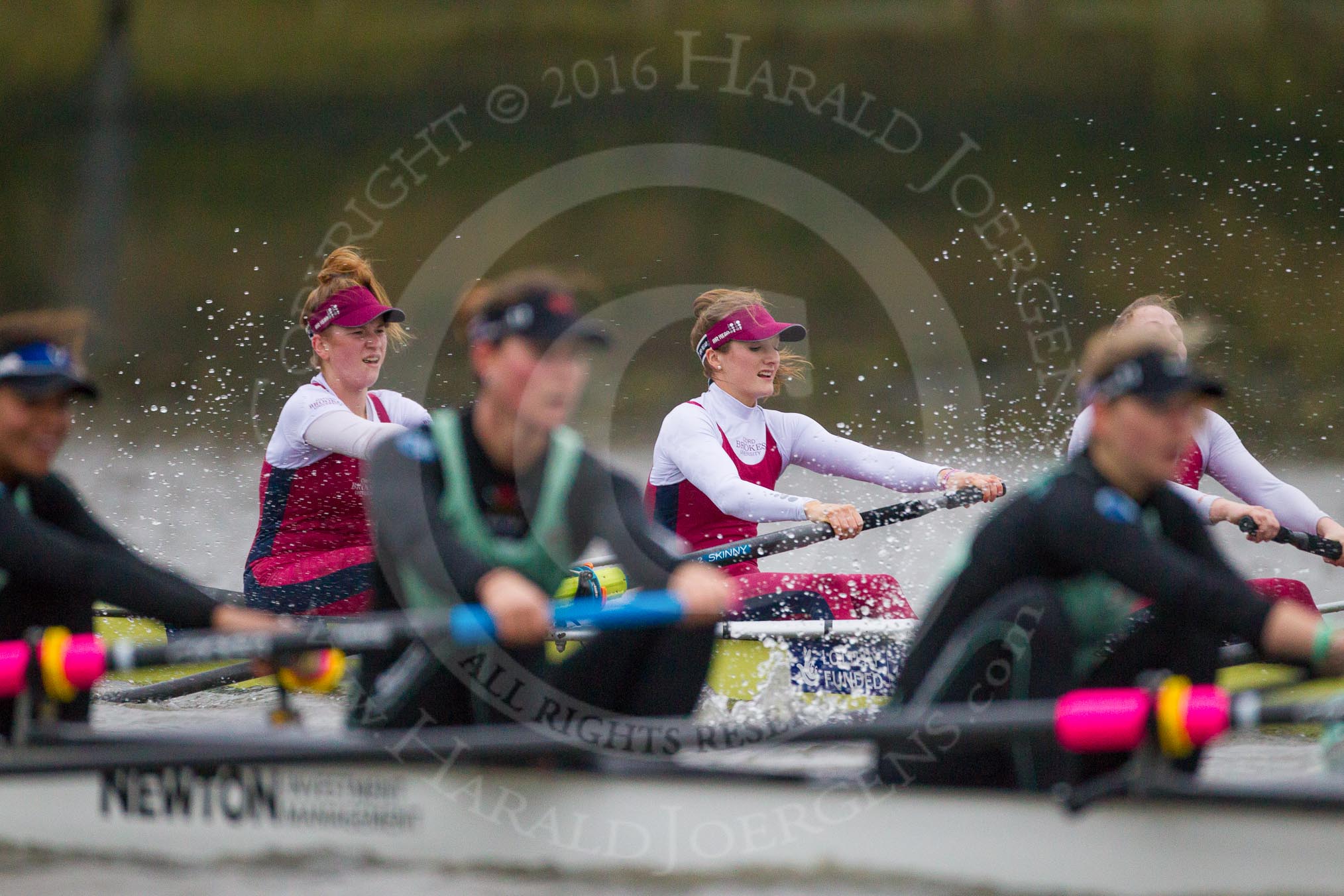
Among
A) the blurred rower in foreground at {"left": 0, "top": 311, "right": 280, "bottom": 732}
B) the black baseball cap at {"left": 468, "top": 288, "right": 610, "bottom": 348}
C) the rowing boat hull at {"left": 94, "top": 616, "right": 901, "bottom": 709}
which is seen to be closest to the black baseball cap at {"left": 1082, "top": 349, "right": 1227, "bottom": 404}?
the black baseball cap at {"left": 468, "top": 288, "right": 610, "bottom": 348}

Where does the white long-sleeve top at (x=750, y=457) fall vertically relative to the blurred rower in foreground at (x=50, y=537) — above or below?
above

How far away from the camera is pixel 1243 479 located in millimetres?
5379

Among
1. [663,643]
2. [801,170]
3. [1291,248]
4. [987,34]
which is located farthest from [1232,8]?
[663,643]

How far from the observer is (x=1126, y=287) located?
45.7 ft

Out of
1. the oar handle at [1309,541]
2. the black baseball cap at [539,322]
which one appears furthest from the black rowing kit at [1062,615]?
the oar handle at [1309,541]

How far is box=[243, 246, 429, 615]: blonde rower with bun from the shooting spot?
17.5 feet

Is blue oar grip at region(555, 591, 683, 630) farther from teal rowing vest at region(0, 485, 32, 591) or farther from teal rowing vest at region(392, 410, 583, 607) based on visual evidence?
teal rowing vest at region(0, 485, 32, 591)

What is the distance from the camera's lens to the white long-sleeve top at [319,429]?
5.27 metres

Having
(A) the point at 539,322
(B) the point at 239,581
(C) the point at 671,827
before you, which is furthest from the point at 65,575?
(B) the point at 239,581

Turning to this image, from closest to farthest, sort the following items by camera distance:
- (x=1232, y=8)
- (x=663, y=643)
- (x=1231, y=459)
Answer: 1. (x=663, y=643)
2. (x=1231, y=459)
3. (x=1232, y=8)

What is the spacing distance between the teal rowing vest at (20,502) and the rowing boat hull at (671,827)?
470 mm

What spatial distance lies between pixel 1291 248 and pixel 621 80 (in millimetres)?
9305

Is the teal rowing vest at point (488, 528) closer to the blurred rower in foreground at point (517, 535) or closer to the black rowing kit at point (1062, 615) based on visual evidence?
the blurred rower in foreground at point (517, 535)

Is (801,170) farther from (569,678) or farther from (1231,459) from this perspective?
(569,678)
